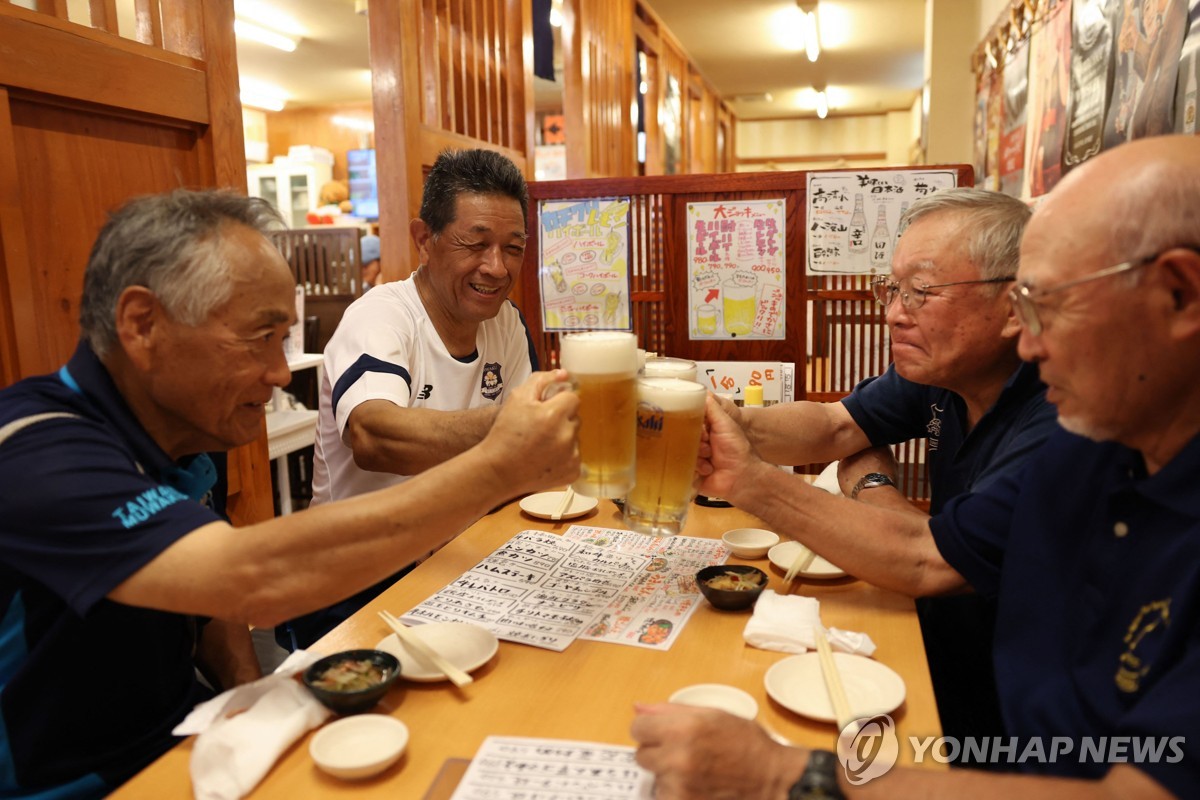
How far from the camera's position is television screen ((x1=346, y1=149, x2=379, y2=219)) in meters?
11.5

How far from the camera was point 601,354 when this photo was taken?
4.63 feet

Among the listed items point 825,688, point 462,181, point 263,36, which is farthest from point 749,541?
point 263,36

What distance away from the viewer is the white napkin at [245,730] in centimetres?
108

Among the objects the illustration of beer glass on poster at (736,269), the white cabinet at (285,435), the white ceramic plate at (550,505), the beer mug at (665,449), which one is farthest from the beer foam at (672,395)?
the white cabinet at (285,435)

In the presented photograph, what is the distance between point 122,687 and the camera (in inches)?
56.4

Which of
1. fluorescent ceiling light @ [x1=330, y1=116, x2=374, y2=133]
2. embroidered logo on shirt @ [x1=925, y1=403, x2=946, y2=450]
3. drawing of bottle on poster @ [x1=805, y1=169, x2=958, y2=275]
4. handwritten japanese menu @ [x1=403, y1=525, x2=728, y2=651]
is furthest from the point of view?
fluorescent ceiling light @ [x1=330, y1=116, x2=374, y2=133]

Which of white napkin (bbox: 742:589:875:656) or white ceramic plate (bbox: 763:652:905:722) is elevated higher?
white napkin (bbox: 742:589:875:656)

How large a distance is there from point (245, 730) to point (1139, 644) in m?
1.26

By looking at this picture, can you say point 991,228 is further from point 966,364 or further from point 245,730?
point 245,730

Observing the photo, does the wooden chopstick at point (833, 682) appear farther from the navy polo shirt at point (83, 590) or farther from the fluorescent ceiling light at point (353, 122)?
the fluorescent ceiling light at point (353, 122)

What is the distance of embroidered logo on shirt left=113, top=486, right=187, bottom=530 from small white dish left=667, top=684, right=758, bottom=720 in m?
0.82

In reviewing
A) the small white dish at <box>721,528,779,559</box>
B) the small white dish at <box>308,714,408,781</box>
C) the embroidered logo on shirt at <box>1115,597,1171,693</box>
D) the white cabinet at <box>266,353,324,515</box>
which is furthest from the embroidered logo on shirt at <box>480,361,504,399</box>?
the embroidered logo on shirt at <box>1115,597,1171,693</box>

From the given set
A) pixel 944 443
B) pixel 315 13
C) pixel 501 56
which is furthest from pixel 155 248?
pixel 315 13

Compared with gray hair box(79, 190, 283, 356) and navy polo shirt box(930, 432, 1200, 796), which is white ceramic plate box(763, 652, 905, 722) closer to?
navy polo shirt box(930, 432, 1200, 796)
